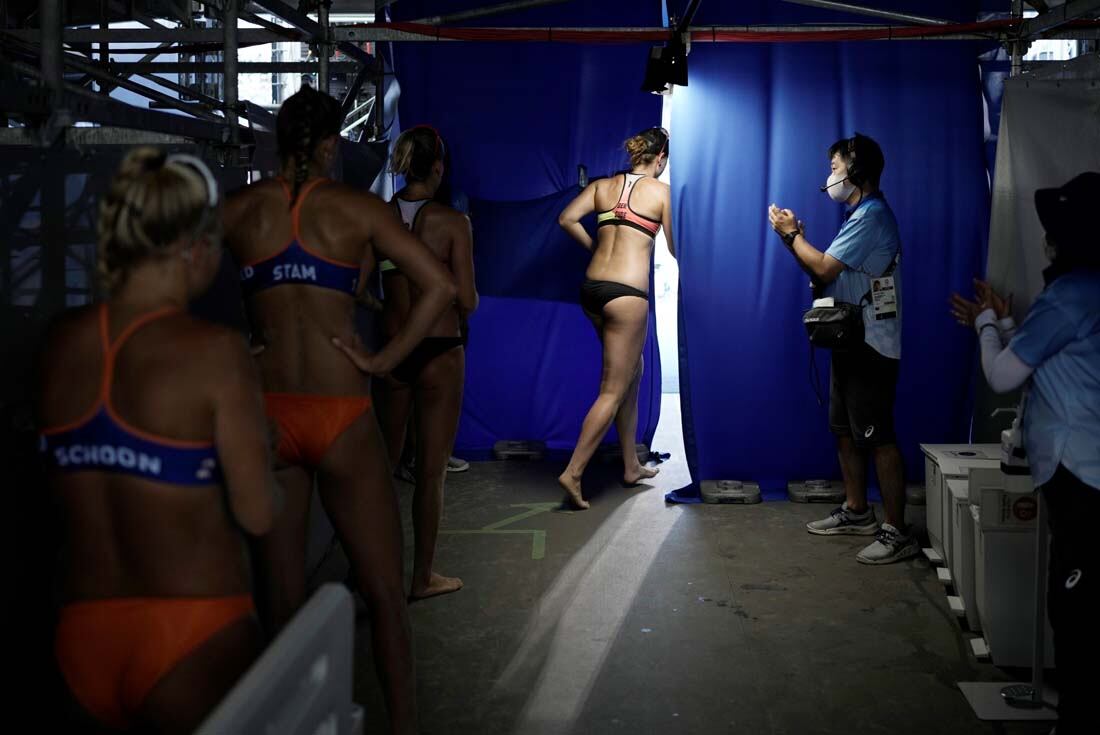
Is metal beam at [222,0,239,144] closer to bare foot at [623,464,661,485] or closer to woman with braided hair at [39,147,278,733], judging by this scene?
woman with braided hair at [39,147,278,733]

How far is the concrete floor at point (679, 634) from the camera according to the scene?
10.3 feet

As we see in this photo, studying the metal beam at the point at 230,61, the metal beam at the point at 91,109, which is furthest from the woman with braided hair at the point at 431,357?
the metal beam at the point at 91,109

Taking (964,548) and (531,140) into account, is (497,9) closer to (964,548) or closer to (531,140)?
(531,140)

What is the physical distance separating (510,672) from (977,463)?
1.88m

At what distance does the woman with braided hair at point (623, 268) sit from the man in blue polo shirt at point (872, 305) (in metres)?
0.99

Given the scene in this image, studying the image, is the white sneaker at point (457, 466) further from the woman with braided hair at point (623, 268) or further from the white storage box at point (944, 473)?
the white storage box at point (944, 473)

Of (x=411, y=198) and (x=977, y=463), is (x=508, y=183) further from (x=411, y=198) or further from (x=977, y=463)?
(x=977, y=463)

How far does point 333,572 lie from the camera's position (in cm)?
448

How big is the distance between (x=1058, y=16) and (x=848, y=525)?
235 cm

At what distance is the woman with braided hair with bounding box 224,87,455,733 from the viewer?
2588mm

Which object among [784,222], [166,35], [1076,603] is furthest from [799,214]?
[166,35]

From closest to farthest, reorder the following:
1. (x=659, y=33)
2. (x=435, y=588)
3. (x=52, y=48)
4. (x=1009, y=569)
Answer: (x=52, y=48), (x=1009, y=569), (x=435, y=588), (x=659, y=33)

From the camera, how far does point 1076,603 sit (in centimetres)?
265

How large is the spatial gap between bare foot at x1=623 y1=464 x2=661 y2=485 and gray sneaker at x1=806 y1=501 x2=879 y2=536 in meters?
1.17
